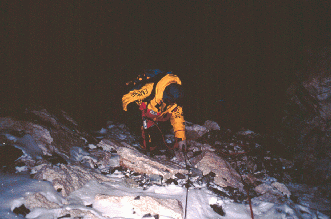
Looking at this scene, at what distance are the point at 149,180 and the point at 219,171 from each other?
125cm

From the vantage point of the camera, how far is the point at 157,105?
3.42 metres

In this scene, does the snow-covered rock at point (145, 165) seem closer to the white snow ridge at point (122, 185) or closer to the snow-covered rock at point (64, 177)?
the white snow ridge at point (122, 185)

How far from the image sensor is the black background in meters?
3.11

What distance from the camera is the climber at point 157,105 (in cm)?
296

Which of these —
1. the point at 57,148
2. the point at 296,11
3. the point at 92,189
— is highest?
the point at 296,11

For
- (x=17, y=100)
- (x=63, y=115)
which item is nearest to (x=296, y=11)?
(x=63, y=115)

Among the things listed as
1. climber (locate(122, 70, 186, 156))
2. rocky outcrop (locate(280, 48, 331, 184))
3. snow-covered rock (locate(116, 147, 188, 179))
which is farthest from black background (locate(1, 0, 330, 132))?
snow-covered rock (locate(116, 147, 188, 179))

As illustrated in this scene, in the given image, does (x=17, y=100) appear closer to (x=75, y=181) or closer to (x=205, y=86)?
(x=75, y=181)

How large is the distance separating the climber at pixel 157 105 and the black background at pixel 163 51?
1.68m

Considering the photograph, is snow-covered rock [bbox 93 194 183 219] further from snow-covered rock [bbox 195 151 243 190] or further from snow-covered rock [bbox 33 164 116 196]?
snow-covered rock [bbox 195 151 243 190]

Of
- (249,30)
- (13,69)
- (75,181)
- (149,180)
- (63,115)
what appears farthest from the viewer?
(249,30)

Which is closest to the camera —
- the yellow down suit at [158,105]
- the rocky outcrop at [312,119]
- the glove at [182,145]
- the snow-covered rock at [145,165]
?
the snow-covered rock at [145,165]

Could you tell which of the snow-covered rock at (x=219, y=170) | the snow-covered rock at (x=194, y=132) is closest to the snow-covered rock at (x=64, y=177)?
the snow-covered rock at (x=219, y=170)

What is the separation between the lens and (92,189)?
1.96 meters
